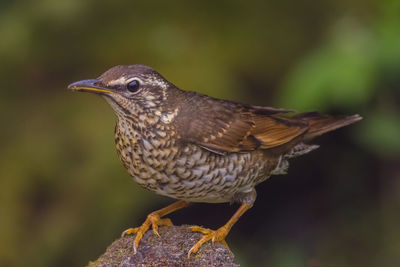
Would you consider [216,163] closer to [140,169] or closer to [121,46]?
[140,169]

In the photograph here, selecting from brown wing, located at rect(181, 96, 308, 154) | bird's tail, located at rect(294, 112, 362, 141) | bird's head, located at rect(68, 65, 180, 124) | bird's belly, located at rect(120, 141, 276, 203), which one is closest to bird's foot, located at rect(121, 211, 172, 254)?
bird's belly, located at rect(120, 141, 276, 203)

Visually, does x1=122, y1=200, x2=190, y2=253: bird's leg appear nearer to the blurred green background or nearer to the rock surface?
the rock surface

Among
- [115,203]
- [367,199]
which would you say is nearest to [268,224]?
[367,199]

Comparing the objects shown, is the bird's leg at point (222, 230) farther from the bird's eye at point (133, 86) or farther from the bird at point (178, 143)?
the bird's eye at point (133, 86)

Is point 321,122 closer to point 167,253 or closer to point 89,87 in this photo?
point 167,253

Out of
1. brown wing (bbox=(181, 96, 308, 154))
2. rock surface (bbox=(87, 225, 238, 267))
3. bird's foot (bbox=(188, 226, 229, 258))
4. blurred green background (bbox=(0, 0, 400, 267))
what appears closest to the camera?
rock surface (bbox=(87, 225, 238, 267))

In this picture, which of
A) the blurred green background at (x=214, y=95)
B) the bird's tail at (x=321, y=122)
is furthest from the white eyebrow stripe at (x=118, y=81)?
the blurred green background at (x=214, y=95)

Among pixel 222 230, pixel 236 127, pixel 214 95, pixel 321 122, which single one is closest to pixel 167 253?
pixel 222 230
